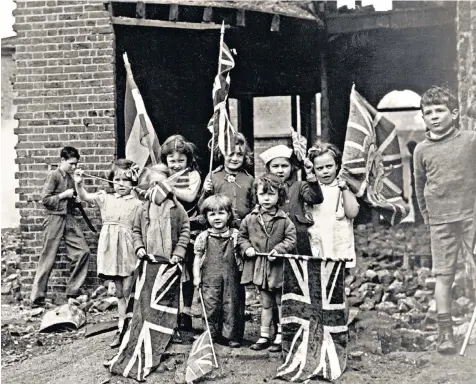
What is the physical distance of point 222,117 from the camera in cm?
593

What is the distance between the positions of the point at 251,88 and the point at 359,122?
5678mm

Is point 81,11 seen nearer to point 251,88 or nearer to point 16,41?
point 16,41

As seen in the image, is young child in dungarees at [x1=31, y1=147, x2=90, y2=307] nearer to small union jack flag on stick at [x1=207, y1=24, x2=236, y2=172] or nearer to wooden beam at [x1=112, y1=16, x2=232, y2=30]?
wooden beam at [x1=112, y1=16, x2=232, y2=30]

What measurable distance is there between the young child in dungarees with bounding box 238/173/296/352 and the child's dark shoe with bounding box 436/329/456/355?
1236mm

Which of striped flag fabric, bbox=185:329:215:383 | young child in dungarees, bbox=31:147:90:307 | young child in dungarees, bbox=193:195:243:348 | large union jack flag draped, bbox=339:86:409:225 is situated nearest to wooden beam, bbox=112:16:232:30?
young child in dungarees, bbox=31:147:90:307

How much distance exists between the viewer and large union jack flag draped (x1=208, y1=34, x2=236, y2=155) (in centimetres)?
580

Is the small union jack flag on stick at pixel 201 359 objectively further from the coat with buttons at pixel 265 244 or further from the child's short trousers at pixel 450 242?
the child's short trousers at pixel 450 242

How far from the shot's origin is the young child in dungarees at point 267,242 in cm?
518

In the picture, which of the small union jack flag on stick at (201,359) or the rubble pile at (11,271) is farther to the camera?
the rubble pile at (11,271)

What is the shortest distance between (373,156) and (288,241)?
1281 millimetres

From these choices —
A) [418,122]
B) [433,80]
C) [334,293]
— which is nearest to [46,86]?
[334,293]

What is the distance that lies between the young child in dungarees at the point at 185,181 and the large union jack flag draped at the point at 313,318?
41.2 inches

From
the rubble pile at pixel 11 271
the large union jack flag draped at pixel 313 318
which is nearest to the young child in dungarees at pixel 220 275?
the large union jack flag draped at pixel 313 318

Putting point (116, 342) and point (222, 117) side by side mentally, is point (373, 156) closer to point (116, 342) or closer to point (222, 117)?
point (222, 117)
